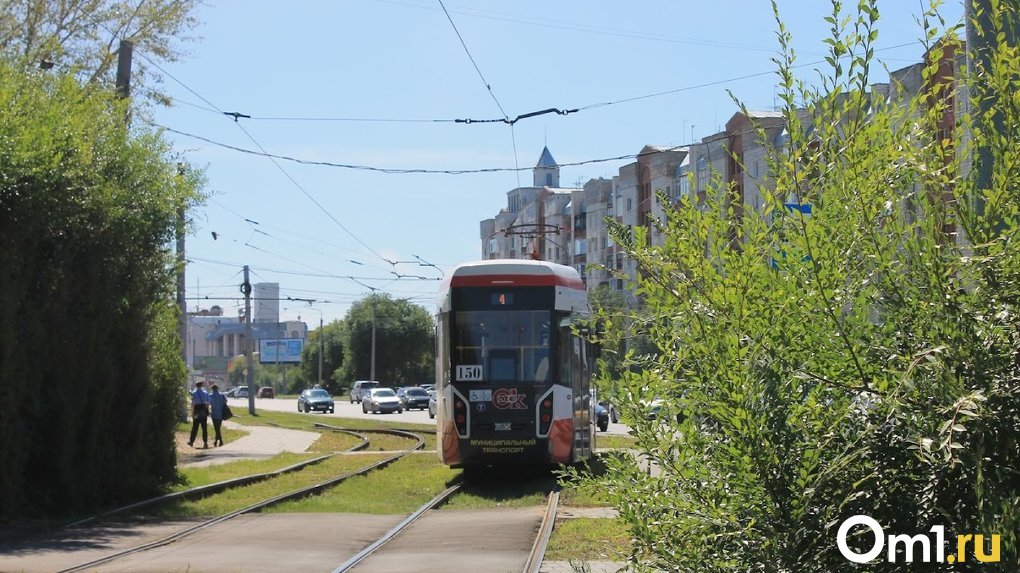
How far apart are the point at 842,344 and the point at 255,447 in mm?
30266

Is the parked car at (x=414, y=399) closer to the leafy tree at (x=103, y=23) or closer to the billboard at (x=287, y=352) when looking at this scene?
the leafy tree at (x=103, y=23)

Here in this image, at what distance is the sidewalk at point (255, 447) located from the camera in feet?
88.8

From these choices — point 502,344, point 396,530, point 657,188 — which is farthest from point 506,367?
point 657,188

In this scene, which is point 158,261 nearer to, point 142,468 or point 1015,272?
point 142,468

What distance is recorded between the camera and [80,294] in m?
15.8

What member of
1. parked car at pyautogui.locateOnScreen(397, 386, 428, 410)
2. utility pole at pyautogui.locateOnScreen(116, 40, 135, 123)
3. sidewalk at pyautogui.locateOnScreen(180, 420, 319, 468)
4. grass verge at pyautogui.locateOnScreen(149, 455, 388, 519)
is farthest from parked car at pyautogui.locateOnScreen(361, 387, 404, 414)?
utility pole at pyautogui.locateOnScreen(116, 40, 135, 123)

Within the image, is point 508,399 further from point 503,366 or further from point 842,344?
point 842,344

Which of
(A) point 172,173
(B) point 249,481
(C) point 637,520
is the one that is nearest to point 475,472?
(B) point 249,481

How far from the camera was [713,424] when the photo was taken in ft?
14.0

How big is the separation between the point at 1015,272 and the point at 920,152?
0.52 metres

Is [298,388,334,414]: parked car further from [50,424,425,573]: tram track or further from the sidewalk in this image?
[50,424,425,573]: tram track

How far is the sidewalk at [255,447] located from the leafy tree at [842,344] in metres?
21.3

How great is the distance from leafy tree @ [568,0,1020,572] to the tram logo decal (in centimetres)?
1402

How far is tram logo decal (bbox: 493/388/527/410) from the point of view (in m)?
18.5
